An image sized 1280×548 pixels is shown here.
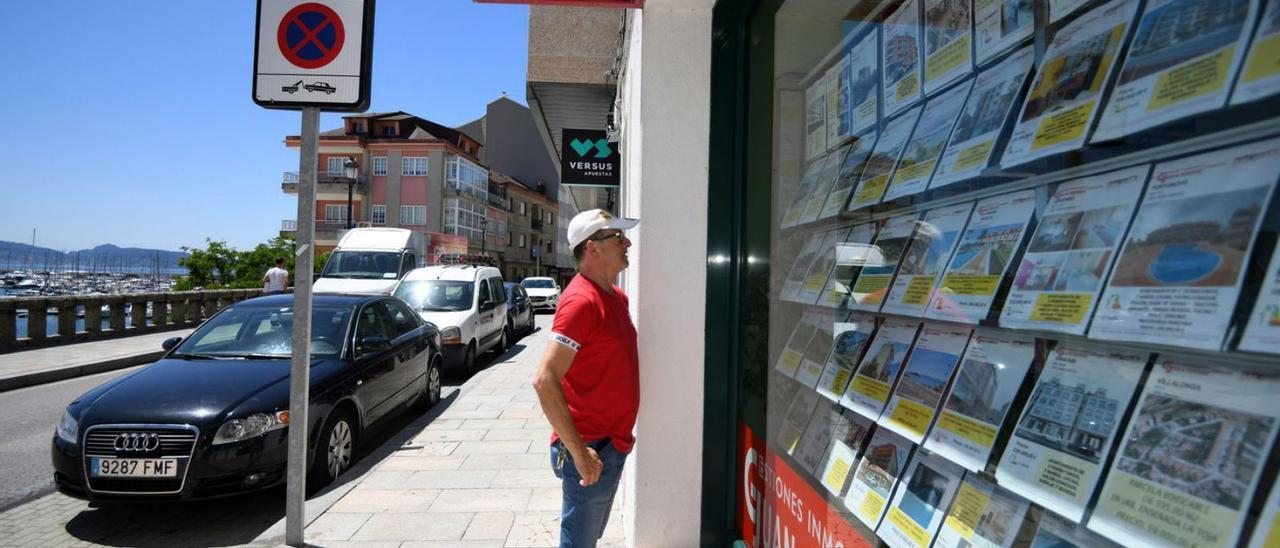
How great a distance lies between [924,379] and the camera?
5.07 ft

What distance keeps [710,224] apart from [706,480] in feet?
3.86

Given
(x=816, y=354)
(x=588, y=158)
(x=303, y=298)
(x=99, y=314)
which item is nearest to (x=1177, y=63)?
(x=816, y=354)

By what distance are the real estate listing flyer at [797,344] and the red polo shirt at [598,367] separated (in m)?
0.58

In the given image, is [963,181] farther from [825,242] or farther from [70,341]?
[70,341]

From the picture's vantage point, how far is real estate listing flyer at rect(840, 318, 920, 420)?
5.51 feet

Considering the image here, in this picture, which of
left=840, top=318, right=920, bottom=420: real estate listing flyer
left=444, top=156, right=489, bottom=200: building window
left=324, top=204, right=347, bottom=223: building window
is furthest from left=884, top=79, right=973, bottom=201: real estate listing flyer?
left=324, top=204, right=347, bottom=223: building window

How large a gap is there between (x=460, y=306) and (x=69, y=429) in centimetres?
761

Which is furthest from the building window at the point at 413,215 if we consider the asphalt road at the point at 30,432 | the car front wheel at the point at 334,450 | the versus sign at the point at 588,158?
the car front wheel at the point at 334,450

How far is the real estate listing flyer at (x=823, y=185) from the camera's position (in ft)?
7.14

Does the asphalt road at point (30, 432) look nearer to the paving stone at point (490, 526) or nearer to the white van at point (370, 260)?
the paving stone at point (490, 526)

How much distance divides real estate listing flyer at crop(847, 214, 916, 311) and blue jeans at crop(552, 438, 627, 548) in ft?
3.58

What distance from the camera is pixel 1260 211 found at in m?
0.86

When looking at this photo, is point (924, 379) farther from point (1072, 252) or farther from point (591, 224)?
point (591, 224)

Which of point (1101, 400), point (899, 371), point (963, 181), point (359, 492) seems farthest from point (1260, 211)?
point (359, 492)
